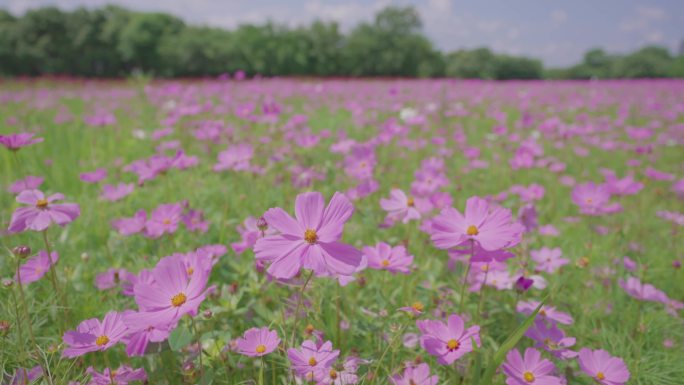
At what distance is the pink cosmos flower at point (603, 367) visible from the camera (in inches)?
35.6

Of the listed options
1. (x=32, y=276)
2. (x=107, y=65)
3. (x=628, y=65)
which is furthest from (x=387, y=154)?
(x=628, y=65)

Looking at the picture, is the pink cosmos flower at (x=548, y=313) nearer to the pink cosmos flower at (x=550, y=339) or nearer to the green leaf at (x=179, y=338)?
the pink cosmos flower at (x=550, y=339)

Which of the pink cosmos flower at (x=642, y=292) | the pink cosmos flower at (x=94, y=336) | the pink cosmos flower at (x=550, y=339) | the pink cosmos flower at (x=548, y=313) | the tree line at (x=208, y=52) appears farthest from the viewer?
the tree line at (x=208, y=52)

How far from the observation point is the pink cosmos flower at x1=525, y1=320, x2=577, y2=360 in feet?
3.17

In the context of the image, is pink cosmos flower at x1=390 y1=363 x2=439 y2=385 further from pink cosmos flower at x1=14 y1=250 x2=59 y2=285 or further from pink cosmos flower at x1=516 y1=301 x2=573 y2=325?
pink cosmos flower at x1=14 y1=250 x2=59 y2=285

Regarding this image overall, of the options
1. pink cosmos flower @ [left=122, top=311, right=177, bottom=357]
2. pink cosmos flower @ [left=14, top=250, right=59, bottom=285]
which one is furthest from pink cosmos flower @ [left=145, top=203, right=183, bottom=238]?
pink cosmos flower @ [left=122, top=311, right=177, bottom=357]

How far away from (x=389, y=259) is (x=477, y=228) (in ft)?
1.04

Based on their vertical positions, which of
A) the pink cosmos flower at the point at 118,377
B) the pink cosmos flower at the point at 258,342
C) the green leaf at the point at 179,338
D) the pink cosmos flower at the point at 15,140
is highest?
the pink cosmos flower at the point at 15,140

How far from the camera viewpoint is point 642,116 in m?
5.90

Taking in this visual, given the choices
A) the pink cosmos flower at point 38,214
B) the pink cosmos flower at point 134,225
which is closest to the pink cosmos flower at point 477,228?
the pink cosmos flower at point 38,214

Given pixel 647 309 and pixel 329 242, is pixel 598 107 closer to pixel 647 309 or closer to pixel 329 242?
pixel 647 309

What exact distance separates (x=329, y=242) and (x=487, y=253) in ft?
1.19

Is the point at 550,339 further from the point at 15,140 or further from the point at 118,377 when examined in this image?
the point at 15,140

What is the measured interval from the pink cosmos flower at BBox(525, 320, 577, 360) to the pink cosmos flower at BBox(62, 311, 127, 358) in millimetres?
971
